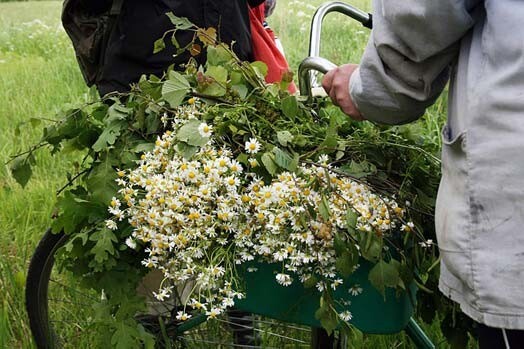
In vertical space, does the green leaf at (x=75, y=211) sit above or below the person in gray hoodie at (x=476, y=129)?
below

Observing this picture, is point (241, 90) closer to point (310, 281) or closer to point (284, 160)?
point (284, 160)

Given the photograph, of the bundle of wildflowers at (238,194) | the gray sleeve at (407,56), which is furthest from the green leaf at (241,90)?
the gray sleeve at (407,56)

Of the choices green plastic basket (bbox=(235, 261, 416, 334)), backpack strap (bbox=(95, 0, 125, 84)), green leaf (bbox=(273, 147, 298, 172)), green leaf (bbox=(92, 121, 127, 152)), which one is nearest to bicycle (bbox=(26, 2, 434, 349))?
green plastic basket (bbox=(235, 261, 416, 334))

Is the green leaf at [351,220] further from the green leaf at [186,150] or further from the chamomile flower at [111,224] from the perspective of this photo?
the chamomile flower at [111,224]

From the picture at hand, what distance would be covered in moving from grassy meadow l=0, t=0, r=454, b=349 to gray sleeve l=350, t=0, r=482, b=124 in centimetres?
45

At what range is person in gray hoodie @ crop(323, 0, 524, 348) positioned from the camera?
121cm

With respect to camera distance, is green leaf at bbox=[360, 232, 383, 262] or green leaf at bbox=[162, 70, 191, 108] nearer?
green leaf at bbox=[360, 232, 383, 262]

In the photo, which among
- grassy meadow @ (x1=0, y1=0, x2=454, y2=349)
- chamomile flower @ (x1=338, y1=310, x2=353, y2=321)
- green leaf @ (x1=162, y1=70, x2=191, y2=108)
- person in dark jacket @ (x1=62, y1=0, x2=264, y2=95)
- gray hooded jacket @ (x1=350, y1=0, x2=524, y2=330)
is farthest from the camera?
grassy meadow @ (x1=0, y1=0, x2=454, y2=349)

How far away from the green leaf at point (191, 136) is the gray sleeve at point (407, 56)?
310 mm

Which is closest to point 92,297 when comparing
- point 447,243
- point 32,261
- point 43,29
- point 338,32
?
point 32,261

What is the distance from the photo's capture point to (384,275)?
149 cm

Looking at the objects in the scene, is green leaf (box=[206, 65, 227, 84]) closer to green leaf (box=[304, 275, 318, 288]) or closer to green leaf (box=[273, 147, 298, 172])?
green leaf (box=[273, 147, 298, 172])

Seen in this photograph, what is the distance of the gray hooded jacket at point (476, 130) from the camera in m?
1.21

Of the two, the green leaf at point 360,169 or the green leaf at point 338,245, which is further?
the green leaf at point 360,169
